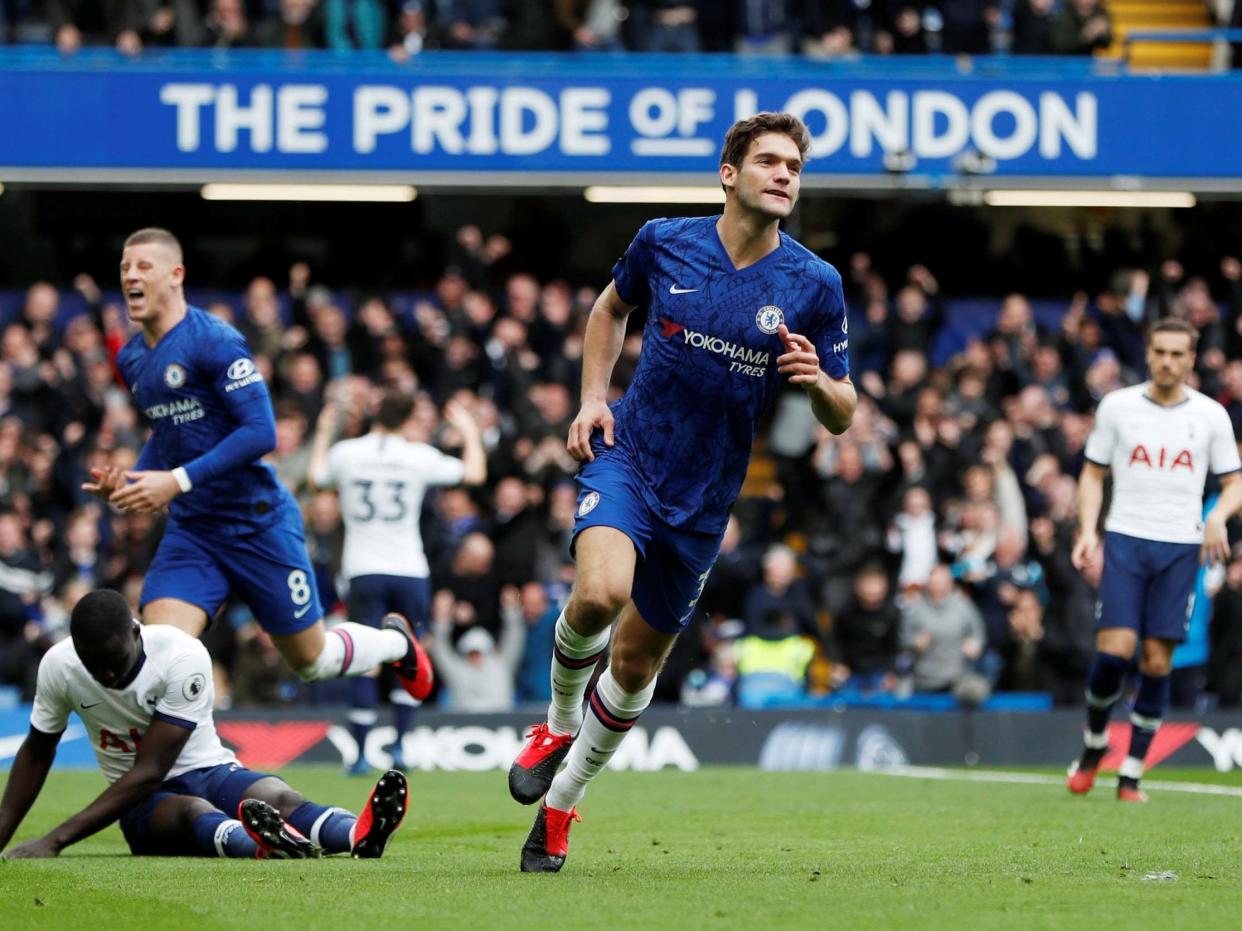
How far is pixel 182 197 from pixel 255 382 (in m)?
14.8

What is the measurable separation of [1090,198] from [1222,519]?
12027 millimetres

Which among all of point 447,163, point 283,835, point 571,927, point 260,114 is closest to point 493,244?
point 447,163

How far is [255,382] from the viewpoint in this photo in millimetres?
9750

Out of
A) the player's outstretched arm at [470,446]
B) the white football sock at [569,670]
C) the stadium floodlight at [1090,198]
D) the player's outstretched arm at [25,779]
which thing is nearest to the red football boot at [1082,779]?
the player's outstretched arm at [470,446]

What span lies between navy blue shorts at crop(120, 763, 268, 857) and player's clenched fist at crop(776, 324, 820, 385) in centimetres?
288

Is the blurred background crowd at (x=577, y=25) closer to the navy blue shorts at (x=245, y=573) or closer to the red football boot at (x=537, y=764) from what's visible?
the navy blue shorts at (x=245, y=573)

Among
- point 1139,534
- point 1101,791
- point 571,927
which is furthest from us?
point 1101,791

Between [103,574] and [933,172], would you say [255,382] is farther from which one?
[933,172]

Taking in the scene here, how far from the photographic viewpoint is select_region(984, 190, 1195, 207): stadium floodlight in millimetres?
22466

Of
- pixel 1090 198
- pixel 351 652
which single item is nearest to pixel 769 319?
→ pixel 351 652

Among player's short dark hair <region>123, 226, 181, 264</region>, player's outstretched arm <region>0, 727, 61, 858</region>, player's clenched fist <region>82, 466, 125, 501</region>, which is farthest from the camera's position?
player's short dark hair <region>123, 226, 181, 264</region>

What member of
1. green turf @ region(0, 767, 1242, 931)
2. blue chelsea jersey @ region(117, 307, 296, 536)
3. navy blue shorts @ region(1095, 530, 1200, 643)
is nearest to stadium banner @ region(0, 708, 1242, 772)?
navy blue shorts @ region(1095, 530, 1200, 643)

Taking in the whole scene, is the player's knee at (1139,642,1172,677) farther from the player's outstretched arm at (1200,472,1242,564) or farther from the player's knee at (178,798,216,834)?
the player's knee at (178,798,216,834)

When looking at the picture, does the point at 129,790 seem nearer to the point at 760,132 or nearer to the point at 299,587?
the point at 299,587
